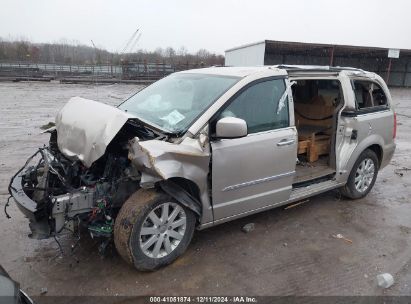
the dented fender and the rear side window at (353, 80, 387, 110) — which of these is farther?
the rear side window at (353, 80, 387, 110)

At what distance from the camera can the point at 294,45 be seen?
28.4 meters

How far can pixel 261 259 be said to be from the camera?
347 centimetres

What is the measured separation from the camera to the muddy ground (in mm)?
3031

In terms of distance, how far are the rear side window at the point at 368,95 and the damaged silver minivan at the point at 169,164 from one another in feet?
2.24

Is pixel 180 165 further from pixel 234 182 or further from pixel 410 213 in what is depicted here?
pixel 410 213

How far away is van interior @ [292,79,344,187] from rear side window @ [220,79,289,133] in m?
0.70

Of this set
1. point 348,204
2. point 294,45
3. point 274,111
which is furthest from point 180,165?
point 294,45

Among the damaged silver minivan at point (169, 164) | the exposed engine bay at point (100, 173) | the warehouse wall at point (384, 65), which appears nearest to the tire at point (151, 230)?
the damaged silver minivan at point (169, 164)

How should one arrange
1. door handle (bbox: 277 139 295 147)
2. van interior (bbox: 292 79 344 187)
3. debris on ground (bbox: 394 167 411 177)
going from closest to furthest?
door handle (bbox: 277 139 295 147)
van interior (bbox: 292 79 344 187)
debris on ground (bbox: 394 167 411 177)

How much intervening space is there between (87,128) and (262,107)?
1.77m

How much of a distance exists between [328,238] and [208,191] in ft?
5.36

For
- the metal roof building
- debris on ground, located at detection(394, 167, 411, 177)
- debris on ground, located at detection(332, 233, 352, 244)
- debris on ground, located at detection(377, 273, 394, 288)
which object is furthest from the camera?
the metal roof building

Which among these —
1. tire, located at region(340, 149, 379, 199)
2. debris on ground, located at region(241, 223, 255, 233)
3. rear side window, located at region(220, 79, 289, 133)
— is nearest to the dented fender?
rear side window, located at region(220, 79, 289, 133)

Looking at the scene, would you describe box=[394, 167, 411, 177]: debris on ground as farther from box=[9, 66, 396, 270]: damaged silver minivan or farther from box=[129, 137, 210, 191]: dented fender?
box=[129, 137, 210, 191]: dented fender
